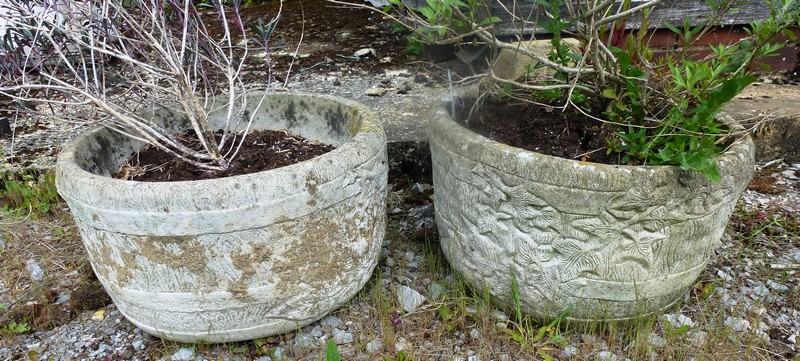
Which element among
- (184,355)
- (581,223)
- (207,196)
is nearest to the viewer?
(207,196)

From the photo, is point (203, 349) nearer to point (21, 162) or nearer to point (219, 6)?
point (219, 6)

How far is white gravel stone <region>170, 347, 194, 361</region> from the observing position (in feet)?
6.41

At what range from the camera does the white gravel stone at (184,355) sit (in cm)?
196

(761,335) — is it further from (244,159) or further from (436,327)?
(244,159)

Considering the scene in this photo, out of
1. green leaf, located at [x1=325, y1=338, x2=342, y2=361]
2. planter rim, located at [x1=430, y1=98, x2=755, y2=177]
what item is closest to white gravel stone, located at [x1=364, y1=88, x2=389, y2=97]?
planter rim, located at [x1=430, y1=98, x2=755, y2=177]

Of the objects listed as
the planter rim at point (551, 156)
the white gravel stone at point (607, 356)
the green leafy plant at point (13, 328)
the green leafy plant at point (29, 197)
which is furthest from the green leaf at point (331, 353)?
the green leafy plant at point (29, 197)

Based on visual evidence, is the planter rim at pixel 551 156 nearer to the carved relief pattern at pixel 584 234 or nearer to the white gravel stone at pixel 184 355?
the carved relief pattern at pixel 584 234

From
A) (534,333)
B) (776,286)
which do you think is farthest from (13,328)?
(776,286)

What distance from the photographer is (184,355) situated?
1.96 meters

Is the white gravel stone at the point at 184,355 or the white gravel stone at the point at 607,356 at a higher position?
the white gravel stone at the point at 184,355

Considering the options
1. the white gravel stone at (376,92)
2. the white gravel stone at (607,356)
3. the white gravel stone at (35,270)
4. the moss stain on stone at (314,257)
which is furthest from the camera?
the white gravel stone at (376,92)

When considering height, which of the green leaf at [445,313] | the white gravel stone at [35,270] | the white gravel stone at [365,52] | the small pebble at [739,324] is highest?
the white gravel stone at [365,52]

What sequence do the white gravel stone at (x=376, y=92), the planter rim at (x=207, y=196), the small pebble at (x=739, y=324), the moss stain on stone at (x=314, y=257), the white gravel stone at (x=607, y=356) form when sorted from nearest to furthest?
the planter rim at (x=207, y=196) < the moss stain on stone at (x=314, y=257) < the white gravel stone at (x=607, y=356) < the small pebble at (x=739, y=324) < the white gravel stone at (x=376, y=92)

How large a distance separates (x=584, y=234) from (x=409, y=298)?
731 mm
